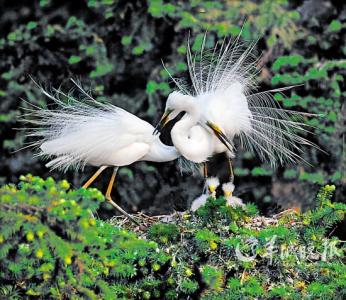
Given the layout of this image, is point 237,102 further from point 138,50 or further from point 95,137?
point 138,50

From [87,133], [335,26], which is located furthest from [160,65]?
[87,133]

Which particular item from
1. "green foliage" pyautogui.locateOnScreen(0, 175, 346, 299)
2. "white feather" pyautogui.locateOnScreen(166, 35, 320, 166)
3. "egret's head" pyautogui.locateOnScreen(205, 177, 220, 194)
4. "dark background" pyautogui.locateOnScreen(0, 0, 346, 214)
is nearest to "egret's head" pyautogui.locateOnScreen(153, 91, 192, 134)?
"white feather" pyautogui.locateOnScreen(166, 35, 320, 166)

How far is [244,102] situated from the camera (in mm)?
3832

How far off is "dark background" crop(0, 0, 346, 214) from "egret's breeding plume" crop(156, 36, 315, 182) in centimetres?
108

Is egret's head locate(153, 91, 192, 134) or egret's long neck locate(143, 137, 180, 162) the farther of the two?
egret's long neck locate(143, 137, 180, 162)

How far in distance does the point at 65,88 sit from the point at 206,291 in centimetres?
289

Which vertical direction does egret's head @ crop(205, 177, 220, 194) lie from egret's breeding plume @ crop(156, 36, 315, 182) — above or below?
below

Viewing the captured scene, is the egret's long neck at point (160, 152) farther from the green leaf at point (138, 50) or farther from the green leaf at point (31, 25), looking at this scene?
the green leaf at point (31, 25)

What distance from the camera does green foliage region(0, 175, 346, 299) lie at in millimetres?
1947

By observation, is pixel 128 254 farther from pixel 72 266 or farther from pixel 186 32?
pixel 186 32

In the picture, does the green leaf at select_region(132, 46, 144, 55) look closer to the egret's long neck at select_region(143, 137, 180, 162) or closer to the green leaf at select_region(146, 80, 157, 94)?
the green leaf at select_region(146, 80, 157, 94)

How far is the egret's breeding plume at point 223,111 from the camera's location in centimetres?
361

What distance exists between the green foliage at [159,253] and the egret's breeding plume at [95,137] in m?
0.47

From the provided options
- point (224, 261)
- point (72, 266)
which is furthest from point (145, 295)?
point (72, 266)
